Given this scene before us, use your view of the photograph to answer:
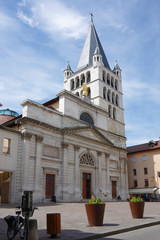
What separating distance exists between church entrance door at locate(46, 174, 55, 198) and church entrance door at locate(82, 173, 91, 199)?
575cm

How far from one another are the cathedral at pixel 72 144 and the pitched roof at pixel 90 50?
Result: 1386 mm

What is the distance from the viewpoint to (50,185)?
97.2 feet

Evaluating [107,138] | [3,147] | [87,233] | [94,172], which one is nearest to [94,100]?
[107,138]

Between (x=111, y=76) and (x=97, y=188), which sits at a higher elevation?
(x=111, y=76)

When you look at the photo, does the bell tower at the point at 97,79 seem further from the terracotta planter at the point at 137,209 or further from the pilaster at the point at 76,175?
the terracotta planter at the point at 137,209

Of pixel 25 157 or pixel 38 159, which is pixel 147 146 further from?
pixel 25 157

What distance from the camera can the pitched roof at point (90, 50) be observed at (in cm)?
5168

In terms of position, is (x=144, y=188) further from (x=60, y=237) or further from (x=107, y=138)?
(x=60, y=237)

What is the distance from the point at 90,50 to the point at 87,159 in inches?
1080

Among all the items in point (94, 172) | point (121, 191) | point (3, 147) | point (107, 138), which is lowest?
point (121, 191)

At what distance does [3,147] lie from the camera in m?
26.2

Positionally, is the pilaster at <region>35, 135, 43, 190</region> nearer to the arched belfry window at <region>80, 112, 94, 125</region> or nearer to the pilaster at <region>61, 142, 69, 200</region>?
the pilaster at <region>61, 142, 69, 200</region>

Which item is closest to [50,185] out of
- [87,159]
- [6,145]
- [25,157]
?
[25,157]

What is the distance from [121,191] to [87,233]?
3367 cm
